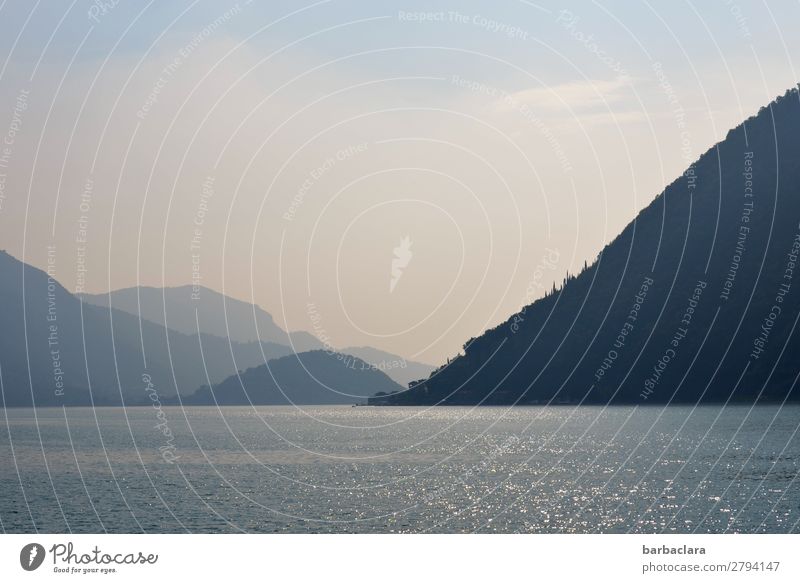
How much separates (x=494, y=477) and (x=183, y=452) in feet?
255

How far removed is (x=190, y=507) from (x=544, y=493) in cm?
3749

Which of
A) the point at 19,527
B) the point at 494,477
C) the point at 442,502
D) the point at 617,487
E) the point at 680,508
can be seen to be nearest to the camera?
the point at 19,527

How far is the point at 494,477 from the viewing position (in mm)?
133875

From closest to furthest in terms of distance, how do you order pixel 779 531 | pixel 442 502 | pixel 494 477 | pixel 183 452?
1. pixel 779 531
2. pixel 442 502
3. pixel 494 477
4. pixel 183 452

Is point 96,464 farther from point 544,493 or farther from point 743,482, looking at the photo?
point 743,482

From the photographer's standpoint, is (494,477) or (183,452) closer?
(494,477)
